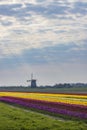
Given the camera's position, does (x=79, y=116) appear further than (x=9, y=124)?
Yes

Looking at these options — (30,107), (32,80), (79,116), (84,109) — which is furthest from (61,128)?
(32,80)

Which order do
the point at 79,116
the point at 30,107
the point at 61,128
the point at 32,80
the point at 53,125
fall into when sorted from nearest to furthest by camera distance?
the point at 61,128, the point at 53,125, the point at 79,116, the point at 30,107, the point at 32,80

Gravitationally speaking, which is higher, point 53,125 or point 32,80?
point 32,80

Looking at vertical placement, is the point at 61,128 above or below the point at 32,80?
below

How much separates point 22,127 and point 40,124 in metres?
1.57

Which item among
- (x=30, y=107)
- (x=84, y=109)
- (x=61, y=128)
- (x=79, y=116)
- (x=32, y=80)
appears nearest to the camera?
(x=61, y=128)

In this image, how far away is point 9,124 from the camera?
83.3 feet

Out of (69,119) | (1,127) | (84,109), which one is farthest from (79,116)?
(1,127)

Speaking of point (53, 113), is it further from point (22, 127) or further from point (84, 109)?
point (22, 127)

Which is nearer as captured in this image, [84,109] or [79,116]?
[79,116]

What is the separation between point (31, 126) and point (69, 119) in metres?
5.07

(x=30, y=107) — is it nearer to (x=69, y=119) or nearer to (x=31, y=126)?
(x=69, y=119)

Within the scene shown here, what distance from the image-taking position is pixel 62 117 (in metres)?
30.4

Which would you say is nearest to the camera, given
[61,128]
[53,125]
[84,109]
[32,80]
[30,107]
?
[61,128]
